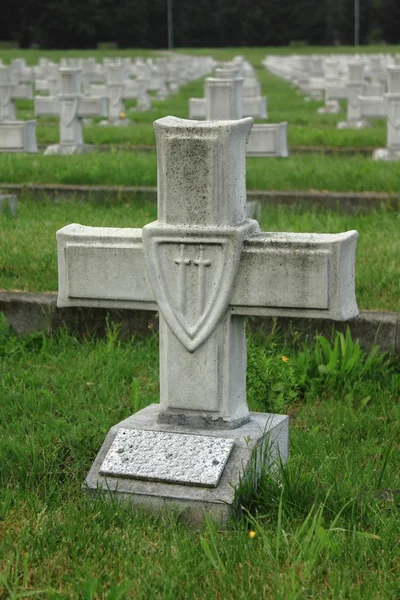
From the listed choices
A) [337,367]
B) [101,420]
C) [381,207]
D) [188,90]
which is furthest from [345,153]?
[188,90]

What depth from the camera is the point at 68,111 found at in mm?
13531

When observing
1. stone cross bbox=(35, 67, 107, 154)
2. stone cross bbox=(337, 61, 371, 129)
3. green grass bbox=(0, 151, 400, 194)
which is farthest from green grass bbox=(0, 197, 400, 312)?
stone cross bbox=(337, 61, 371, 129)

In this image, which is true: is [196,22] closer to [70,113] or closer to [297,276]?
[70,113]

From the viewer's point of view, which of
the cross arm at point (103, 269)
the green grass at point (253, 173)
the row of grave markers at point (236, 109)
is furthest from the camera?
the row of grave markers at point (236, 109)

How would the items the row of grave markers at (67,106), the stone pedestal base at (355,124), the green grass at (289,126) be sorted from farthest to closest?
the stone pedestal base at (355,124)
the green grass at (289,126)
the row of grave markers at (67,106)

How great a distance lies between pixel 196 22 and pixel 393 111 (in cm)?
7936

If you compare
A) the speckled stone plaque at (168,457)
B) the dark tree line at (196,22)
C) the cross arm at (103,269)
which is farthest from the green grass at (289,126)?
the dark tree line at (196,22)

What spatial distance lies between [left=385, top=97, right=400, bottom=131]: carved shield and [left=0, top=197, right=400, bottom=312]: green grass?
372 cm

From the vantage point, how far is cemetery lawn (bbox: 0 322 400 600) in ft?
10.3

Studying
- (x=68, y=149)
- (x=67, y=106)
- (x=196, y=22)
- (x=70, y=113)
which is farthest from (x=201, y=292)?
(x=196, y=22)

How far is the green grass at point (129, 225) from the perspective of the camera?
633 centimetres

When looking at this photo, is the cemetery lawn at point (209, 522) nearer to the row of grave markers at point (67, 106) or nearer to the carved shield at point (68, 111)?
the row of grave markers at point (67, 106)

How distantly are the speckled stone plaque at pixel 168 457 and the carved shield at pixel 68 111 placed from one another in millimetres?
9987

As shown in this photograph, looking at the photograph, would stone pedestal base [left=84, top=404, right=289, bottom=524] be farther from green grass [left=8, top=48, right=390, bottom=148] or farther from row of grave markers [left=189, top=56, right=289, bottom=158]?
green grass [left=8, top=48, right=390, bottom=148]
